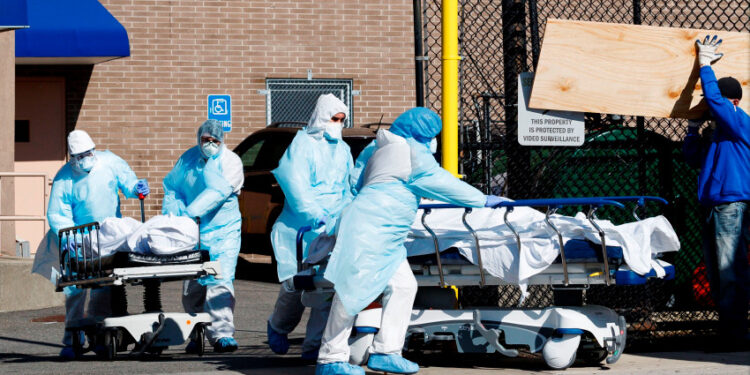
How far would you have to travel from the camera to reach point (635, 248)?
6.99 meters

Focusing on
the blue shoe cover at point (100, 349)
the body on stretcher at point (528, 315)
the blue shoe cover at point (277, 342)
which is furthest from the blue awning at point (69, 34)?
the body on stretcher at point (528, 315)

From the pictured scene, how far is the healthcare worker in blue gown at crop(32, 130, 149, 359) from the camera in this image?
877cm

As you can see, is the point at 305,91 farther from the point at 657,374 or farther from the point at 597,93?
the point at 657,374

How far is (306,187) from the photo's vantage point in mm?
7934

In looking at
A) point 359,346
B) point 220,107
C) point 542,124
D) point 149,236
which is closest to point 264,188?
point 220,107

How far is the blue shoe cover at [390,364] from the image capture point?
679 cm

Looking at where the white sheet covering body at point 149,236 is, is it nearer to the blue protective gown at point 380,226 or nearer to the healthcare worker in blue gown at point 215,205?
the healthcare worker in blue gown at point 215,205

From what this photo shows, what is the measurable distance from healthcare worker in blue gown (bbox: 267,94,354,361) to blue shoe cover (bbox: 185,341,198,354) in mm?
973

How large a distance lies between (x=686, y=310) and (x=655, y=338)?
2.59ft

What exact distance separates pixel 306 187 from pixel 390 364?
5.37ft

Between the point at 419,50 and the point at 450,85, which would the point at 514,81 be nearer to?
the point at 450,85

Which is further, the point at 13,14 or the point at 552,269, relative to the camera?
the point at 13,14

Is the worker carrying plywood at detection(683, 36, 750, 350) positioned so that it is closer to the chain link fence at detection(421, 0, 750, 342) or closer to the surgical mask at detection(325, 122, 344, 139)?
the chain link fence at detection(421, 0, 750, 342)

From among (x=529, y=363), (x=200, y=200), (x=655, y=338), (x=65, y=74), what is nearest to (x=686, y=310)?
(x=655, y=338)
